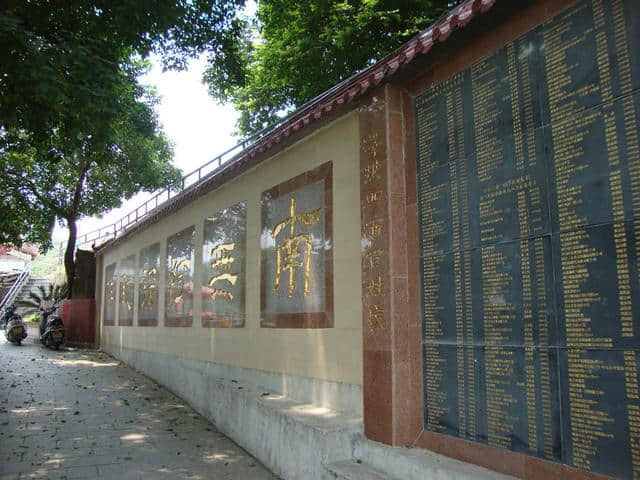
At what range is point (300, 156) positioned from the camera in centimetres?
593

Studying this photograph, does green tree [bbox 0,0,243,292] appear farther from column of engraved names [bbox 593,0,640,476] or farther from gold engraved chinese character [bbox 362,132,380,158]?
column of engraved names [bbox 593,0,640,476]

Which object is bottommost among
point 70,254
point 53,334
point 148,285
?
point 53,334

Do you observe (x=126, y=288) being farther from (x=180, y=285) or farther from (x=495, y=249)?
(x=495, y=249)

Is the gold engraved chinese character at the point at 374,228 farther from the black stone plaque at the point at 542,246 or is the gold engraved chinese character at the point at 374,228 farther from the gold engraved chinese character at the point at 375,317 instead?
the gold engraved chinese character at the point at 375,317

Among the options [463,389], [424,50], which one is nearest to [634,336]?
[463,389]

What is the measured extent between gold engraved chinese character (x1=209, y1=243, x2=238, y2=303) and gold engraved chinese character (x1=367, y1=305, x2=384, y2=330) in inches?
134

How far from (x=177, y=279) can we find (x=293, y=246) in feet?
14.6

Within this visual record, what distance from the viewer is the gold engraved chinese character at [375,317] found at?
4.12m

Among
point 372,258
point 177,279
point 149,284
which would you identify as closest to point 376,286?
point 372,258

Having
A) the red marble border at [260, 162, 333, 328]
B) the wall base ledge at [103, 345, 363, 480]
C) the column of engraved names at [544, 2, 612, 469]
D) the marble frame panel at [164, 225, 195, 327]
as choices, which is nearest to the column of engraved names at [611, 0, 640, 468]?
the column of engraved names at [544, 2, 612, 469]

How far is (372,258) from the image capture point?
4.28m

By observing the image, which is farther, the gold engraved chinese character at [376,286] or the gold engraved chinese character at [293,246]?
the gold engraved chinese character at [293,246]

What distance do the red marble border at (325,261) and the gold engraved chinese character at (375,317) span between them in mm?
956

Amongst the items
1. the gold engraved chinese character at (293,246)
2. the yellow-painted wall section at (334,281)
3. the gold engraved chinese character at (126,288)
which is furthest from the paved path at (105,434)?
the gold engraved chinese character at (126,288)
